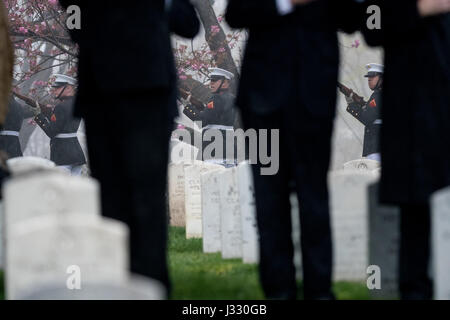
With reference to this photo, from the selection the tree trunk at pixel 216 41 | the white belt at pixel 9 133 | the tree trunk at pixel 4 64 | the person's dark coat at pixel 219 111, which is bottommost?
the tree trunk at pixel 4 64

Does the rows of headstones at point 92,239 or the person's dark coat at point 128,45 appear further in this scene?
the person's dark coat at point 128,45

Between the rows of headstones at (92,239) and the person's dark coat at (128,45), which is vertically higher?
the person's dark coat at (128,45)

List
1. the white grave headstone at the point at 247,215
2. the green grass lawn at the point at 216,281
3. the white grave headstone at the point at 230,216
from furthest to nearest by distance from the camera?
the white grave headstone at the point at 230,216
the white grave headstone at the point at 247,215
the green grass lawn at the point at 216,281

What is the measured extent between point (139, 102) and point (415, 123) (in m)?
1.35

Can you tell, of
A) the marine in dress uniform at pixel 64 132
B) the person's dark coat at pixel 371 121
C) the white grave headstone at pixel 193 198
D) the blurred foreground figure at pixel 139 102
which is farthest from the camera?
the person's dark coat at pixel 371 121

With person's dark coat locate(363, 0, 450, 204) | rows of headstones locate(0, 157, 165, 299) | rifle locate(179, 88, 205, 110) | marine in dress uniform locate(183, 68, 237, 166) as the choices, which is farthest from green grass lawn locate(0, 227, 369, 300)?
rifle locate(179, 88, 205, 110)

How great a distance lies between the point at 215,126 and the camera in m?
17.2

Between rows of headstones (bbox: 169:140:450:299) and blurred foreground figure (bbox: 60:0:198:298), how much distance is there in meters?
0.83

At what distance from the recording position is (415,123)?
16.2ft

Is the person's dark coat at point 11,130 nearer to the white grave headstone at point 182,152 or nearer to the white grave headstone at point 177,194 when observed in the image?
the white grave headstone at point 182,152

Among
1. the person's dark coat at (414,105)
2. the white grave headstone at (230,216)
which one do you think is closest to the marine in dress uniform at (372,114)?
the white grave headstone at (230,216)

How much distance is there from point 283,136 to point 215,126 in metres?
12.0

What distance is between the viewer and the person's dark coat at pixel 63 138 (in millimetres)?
16734

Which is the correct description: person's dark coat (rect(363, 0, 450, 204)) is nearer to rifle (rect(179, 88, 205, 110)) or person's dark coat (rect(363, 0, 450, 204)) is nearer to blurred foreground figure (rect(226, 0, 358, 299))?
blurred foreground figure (rect(226, 0, 358, 299))
